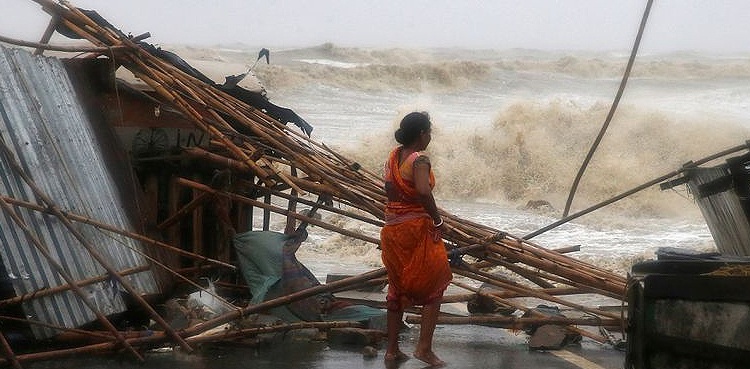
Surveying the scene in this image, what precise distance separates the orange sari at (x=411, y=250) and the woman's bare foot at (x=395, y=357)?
0.29 meters

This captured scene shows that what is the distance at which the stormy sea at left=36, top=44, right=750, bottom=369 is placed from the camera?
10062mm

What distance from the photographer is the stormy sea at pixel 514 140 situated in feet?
33.0

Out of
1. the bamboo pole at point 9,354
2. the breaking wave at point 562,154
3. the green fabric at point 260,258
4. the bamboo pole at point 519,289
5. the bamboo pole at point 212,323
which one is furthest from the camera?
the breaking wave at point 562,154

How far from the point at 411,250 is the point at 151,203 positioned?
2.70m

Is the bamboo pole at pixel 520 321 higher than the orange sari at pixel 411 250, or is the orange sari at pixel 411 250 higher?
the orange sari at pixel 411 250

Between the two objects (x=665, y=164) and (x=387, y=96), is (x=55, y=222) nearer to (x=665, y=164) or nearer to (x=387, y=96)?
(x=665, y=164)

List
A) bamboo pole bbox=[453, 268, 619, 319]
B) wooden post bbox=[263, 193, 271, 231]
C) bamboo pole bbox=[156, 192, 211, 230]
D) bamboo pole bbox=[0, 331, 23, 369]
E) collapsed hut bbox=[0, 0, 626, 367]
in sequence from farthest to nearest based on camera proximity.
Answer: wooden post bbox=[263, 193, 271, 231] → bamboo pole bbox=[156, 192, 211, 230] → bamboo pole bbox=[453, 268, 619, 319] → collapsed hut bbox=[0, 0, 626, 367] → bamboo pole bbox=[0, 331, 23, 369]

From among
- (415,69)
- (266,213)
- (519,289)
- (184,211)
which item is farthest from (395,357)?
(415,69)

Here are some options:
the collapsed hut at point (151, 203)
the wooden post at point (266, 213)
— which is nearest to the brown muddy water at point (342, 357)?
the collapsed hut at point (151, 203)

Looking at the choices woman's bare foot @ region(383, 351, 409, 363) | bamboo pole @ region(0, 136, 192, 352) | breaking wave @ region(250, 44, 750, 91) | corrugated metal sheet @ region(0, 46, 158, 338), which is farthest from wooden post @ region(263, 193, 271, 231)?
breaking wave @ region(250, 44, 750, 91)

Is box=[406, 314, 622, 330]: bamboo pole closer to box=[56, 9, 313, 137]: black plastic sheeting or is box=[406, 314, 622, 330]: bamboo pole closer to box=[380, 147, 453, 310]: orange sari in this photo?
box=[380, 147, 453, 310]: orange sari

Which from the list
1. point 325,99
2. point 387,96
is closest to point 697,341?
point 325,99

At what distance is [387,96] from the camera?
5559 centimetres

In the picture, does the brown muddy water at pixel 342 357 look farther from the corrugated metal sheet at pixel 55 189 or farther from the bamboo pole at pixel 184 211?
the bamboo pole at pixel 184 211
